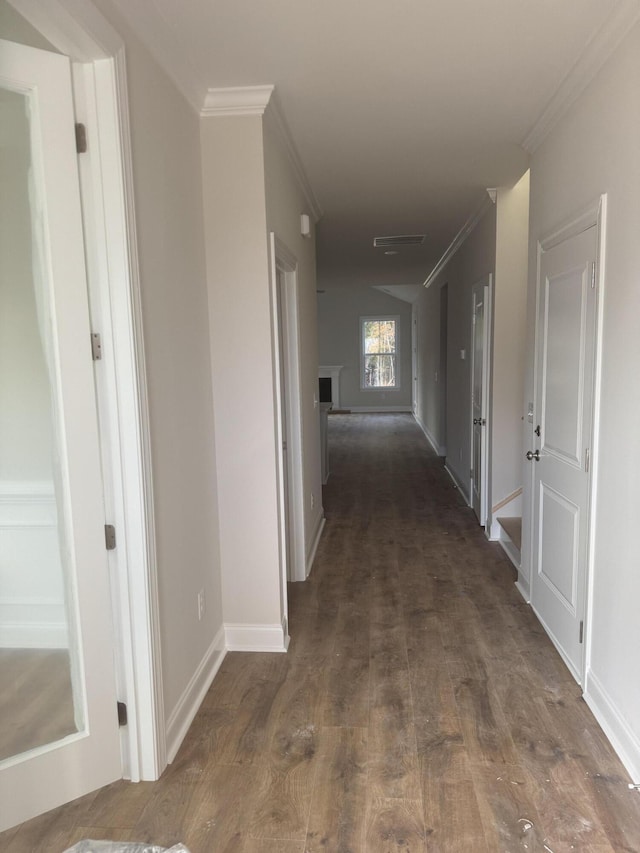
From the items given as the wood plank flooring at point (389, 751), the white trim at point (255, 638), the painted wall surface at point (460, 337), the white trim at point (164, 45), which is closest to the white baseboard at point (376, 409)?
the painted wall surface at point (460, 337)

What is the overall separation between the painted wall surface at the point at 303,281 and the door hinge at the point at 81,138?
1081mm

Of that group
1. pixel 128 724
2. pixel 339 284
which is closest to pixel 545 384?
pixel 128 724

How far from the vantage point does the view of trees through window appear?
13633mm

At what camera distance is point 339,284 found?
1015 cm

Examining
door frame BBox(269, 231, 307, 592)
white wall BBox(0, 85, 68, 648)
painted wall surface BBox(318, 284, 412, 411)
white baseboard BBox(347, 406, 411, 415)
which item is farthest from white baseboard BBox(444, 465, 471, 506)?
painted wall surface BBox(318, 284, 412, 411)

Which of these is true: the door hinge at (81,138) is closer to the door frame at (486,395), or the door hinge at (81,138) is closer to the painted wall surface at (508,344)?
the painted wall surface at (508,344)

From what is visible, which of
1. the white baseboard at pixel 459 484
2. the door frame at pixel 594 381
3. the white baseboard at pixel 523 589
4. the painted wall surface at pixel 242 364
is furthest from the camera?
the white baseboard at pixel 459 484

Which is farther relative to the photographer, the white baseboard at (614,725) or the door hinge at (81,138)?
the white baseboard at (614,725)

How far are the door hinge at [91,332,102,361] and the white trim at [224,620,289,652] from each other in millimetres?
1642

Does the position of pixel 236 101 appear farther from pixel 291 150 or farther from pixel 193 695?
pixel 193 695

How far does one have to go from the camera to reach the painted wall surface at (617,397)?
6.59ft

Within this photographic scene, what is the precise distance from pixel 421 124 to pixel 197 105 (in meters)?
1.16

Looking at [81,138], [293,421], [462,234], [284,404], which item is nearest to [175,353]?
[81,138]

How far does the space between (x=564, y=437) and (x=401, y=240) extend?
12.9ft
